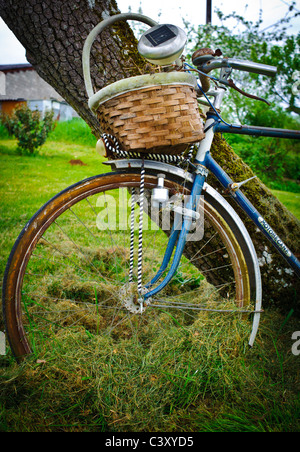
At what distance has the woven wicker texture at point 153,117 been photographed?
3.96 ft

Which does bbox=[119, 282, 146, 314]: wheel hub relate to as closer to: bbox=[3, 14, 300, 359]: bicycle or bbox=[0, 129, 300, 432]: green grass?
bbox=[3, 14, 300, 359]: bicycle

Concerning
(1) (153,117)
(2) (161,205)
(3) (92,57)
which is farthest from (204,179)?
(3) (92,57)

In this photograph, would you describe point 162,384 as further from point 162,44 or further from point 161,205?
point 162,44

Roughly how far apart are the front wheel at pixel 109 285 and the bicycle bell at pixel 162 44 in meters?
0.50

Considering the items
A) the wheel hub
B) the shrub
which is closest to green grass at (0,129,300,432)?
the wheel hub

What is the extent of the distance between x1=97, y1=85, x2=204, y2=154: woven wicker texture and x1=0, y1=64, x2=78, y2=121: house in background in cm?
1470

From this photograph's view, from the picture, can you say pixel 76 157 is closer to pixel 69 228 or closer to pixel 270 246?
pixel 69 228

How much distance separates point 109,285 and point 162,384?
79cm

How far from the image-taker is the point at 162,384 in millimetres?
1405

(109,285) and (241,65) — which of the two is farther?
(109,285)

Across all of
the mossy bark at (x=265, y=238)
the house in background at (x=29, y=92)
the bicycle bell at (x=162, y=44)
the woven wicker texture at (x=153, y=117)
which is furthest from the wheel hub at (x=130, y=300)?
the house in background at (x=29, y=92)

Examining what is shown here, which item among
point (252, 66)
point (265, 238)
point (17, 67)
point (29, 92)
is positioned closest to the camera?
point (252, 66)

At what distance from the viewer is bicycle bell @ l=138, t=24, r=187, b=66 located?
3.67ft
